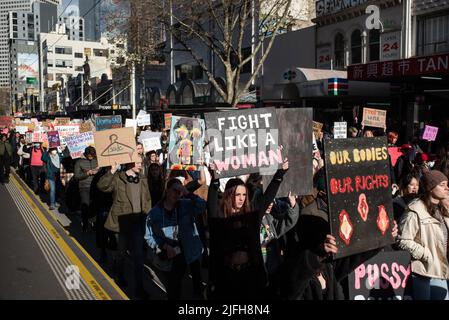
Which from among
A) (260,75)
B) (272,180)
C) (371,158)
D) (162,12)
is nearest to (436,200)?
(371,158)

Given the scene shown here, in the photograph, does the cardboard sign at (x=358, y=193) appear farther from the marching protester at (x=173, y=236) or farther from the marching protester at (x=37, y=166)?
the marching protester at (x=37, y=166)

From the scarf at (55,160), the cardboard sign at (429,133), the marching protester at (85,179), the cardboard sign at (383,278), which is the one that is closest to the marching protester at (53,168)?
the scarf at (55,160)

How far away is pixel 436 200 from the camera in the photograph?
4.27 m

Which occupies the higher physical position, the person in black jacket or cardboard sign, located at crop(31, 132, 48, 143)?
cardboard sign, located at crop(31, 132, 48, 143)

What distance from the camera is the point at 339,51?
2109 centimetres

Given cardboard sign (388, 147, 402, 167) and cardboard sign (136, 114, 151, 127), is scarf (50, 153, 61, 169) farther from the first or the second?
cardboard sign (388, 147, 402, 167)

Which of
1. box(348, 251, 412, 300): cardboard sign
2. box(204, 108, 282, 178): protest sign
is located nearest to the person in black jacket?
box(204, 108, 282, 178): protest sign

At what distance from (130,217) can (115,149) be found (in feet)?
4.16

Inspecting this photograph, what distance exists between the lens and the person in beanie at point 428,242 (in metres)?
4.23

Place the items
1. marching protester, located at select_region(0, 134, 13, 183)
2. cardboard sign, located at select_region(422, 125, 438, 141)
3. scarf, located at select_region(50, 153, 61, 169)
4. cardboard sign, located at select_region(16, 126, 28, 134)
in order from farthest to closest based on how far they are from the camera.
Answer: cardboard sign, located at select_region(16, 126, 28, 134) < marching protester, located at select_region(0, 134, 13, 183) < scarf, located at select_region(50, 153, 61, 169) < cardboard sign, located at select_region(422, 125, 438, 141)

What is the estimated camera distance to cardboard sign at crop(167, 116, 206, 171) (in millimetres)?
7551
